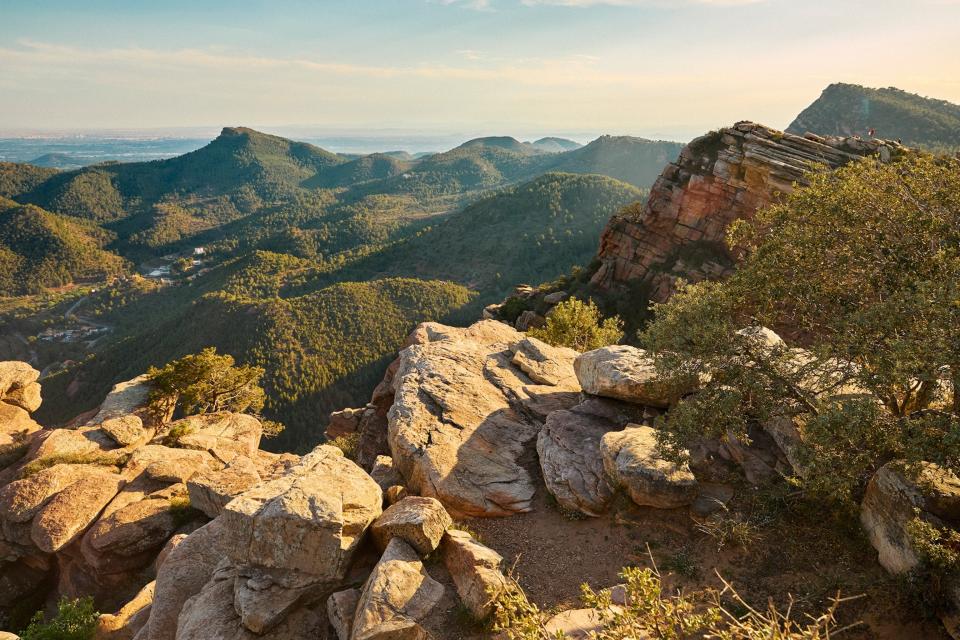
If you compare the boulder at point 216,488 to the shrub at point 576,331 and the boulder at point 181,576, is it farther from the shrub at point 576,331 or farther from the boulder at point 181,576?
the shrub at point 576,331

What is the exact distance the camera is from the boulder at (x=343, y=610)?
12805 mm

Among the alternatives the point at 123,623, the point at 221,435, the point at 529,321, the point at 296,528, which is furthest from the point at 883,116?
the point at 123,623

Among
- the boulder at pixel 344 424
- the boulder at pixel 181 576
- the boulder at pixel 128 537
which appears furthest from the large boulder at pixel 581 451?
the boulder at pixel 344 424

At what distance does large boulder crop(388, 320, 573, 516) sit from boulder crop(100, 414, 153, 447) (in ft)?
73.6

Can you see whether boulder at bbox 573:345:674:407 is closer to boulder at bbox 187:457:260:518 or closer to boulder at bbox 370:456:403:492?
boulder at bbox 370:456:403:492

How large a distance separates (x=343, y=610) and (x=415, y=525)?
3058mm

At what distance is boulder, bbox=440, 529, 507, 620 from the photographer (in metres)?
12.6

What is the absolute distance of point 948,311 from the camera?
10.1 meters

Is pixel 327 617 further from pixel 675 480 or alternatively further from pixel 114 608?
pixel 114 608

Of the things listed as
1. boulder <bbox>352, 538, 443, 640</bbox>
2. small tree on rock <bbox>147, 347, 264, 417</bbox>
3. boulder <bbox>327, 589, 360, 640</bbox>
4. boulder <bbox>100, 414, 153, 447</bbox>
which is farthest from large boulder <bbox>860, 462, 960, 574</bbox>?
small tree on rock <bbox>147, 347, 264, 417</bbox>

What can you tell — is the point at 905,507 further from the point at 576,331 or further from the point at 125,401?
the point at 125,401

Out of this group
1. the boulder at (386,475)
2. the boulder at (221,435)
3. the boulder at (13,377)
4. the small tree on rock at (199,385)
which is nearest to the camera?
the boulder at (386,475)

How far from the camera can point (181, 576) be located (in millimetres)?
17250

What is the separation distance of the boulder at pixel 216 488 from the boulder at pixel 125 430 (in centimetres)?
1176
